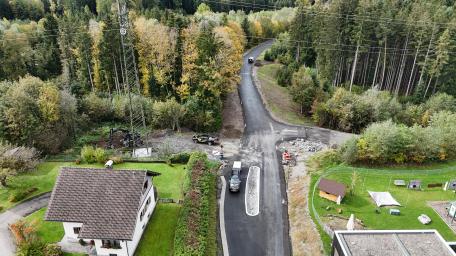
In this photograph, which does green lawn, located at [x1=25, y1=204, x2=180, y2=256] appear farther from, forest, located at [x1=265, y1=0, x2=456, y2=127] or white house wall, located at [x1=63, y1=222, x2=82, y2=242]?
forest, located at [x1=265, y1=0, x2=456, y2=127]

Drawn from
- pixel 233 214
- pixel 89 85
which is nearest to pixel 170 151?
pixel 233 214

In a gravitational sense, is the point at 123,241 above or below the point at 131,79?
below

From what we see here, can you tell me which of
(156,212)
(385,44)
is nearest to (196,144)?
(156,212)

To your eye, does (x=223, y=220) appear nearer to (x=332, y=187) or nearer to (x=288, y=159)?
(x=332, y=187)

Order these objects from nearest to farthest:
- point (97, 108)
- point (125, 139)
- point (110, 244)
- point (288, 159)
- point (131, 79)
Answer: point (110, 244) → point (288, 159) → point (125, 139) → point (97, 108) → point (131, 79)

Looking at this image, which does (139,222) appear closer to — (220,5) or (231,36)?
(231,36)

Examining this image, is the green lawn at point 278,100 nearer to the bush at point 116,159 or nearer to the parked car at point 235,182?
the parked car at point 235,182
